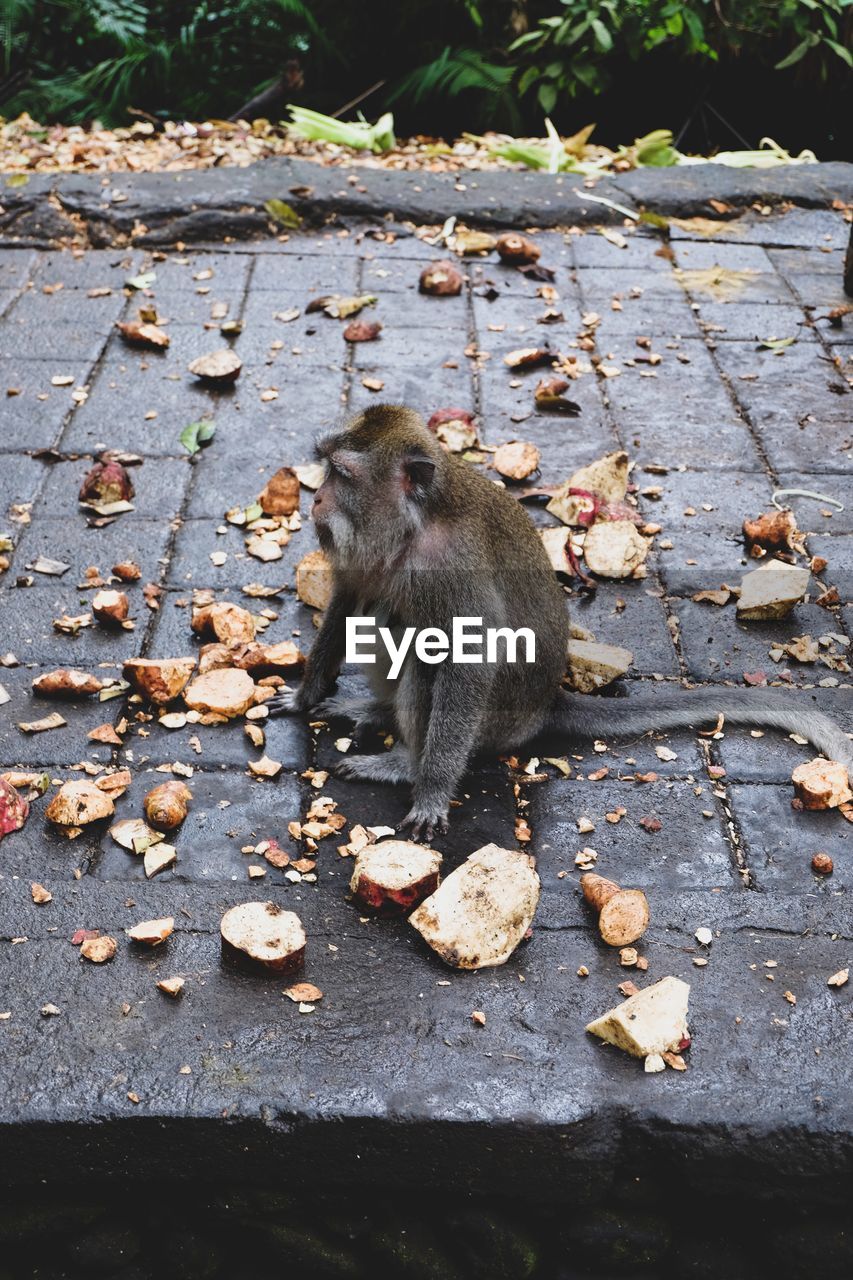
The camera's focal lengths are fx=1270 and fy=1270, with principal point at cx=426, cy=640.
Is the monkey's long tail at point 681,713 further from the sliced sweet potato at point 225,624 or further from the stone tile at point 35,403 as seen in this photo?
the stone tile at point 35,403

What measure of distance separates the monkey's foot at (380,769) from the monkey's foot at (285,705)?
1.04 feet

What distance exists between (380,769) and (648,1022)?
1.21m

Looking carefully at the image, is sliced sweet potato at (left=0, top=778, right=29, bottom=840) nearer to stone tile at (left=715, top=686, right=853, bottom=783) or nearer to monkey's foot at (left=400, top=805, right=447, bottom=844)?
monkey's foot at (left=400, top=805, right=447, bottom=844)

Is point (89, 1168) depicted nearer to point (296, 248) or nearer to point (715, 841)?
point (715, 841)

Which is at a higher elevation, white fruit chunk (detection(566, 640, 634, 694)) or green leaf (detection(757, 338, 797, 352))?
green leaf (detection(757, 338, 797, 352))

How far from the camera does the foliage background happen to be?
31.1ft

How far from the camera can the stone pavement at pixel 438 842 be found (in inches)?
107

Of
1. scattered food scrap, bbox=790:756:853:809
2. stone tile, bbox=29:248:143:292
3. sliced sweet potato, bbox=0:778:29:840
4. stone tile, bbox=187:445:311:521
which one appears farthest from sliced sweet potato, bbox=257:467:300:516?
stone tile, bbox=29:248:143:292

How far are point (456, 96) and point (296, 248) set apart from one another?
373cm

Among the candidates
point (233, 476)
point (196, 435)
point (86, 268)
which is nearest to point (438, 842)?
point (233, 476)

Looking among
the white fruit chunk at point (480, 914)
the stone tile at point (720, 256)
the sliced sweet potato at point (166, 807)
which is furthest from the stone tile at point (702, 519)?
the stone tile at point (720, 256)

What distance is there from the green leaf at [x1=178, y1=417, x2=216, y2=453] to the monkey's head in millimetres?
1892

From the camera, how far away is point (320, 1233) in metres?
2.92

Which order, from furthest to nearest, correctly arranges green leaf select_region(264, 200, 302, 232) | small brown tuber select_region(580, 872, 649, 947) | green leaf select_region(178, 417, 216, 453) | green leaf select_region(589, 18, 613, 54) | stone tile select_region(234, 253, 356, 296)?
green leaf select_region(589, 18, 613, 54) < green leaf select_region(264, 200, 302, 232) < stone tile select_region(234, 253, 356, 296) < green leaf select_region(178, 417, 216, 453) < small brown tuber select_region(580, 872, 649, 947)
